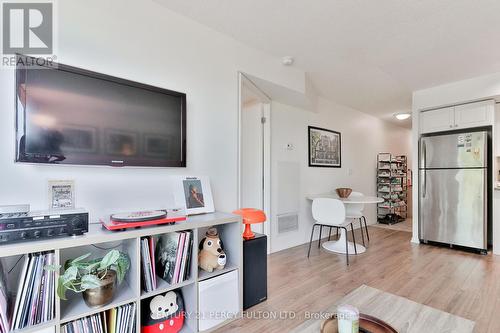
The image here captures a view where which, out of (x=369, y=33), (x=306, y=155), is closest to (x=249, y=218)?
(x=369, y=33)

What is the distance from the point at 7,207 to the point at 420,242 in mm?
4612

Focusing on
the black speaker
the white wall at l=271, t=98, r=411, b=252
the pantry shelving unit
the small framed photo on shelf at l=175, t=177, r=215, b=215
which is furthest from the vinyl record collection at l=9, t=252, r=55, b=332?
the pantry shelving unit

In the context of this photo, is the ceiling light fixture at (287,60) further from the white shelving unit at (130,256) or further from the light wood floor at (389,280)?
the light wood floor at (389,280)

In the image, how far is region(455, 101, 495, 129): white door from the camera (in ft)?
10.6

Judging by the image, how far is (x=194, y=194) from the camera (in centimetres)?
192

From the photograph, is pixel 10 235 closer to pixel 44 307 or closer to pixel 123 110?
pixel 44 307

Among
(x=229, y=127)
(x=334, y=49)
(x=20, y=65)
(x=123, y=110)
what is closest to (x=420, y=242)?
(x=334, y=49)

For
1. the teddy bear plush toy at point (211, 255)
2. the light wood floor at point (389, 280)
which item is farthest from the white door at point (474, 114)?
the teddy bear plush toy at point (211, 255)

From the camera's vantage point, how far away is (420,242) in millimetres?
3727

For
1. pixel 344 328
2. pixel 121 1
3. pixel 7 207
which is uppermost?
pixel 121 1

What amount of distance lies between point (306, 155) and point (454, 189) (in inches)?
80.2

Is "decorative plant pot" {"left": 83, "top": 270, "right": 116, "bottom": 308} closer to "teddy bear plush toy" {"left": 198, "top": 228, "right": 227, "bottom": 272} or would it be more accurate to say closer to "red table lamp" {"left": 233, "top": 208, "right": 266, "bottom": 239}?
"teddy bear plush toy" {"left": 198, "top": 228, "right": 227, "bottom": 272}

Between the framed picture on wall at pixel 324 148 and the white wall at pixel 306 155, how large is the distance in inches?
3.7

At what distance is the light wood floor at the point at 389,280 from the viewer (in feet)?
6.13
